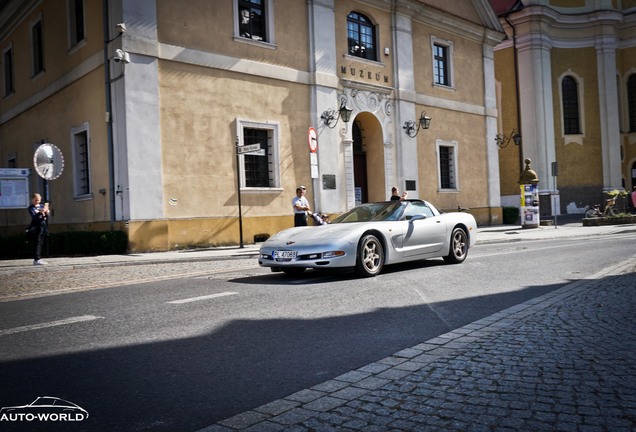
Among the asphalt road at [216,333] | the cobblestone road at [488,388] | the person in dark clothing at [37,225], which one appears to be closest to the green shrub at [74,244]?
the person in dark clothing at [37,225]

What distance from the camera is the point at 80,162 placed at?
18828 millimetres

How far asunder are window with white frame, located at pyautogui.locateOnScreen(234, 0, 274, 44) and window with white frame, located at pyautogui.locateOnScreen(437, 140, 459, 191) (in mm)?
10677

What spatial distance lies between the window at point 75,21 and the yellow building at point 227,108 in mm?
64

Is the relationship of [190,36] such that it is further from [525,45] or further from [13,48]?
[525,45]

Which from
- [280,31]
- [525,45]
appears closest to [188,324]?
[280,31]

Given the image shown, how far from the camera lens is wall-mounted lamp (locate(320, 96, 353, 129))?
1975cm

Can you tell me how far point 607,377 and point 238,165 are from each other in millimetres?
14192

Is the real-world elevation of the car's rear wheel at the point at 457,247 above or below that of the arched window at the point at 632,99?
below

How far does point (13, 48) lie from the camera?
24.0m


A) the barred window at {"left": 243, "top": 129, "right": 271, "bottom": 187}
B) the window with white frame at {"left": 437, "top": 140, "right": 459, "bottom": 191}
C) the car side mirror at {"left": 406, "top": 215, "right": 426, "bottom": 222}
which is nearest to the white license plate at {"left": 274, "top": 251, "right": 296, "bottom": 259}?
the car side mirror at {"left": 406, "top": 215, "right": 426, "bottom": 222}

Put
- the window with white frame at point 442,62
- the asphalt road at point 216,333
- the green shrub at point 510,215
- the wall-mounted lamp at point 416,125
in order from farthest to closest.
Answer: the green shrub at point 510,215 → the window with white frame at point 442,62 → the wall-mounted lamp at point 416,125 → the asphalt road at point 216,333

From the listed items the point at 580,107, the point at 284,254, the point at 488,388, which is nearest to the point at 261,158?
the point at 284,254

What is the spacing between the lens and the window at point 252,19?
1883 centimetres

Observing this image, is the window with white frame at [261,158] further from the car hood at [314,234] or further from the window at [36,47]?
the window at [36,47]
